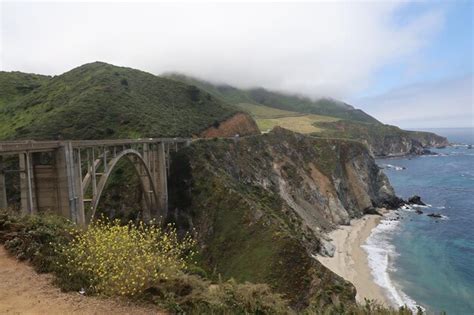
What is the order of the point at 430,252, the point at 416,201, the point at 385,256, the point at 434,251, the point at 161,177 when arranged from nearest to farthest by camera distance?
the point at 161,177 → the point at 385,256 → the point at 430,252 → the point at 434,251 → the point at 416,201

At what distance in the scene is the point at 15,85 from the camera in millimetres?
91438

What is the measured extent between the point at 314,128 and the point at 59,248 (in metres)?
173

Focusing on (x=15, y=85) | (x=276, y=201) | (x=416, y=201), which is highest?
(x=15, y=85)

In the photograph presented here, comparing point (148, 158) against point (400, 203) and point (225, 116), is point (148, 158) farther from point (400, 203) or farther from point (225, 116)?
point (400, 203)

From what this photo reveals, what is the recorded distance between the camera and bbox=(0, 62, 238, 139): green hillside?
197 ft

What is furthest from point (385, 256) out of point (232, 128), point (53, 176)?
point (53, 176)

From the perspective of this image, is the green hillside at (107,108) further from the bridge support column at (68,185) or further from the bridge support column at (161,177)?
the bridge support column at (68,185)

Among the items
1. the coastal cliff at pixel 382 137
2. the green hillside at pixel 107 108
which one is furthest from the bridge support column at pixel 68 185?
the coastal cliff at pixel 382 137

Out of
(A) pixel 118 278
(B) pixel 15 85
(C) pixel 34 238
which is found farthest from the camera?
(B) pixel 15 85

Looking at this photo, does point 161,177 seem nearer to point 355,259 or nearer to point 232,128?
point 355,259

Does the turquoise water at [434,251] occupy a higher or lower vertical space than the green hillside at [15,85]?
lower

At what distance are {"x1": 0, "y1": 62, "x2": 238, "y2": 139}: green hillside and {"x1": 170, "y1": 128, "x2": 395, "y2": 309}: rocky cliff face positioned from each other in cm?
1188

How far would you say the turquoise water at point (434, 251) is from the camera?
4066 centimetres

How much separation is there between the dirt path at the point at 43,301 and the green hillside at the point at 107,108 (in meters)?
48.6
